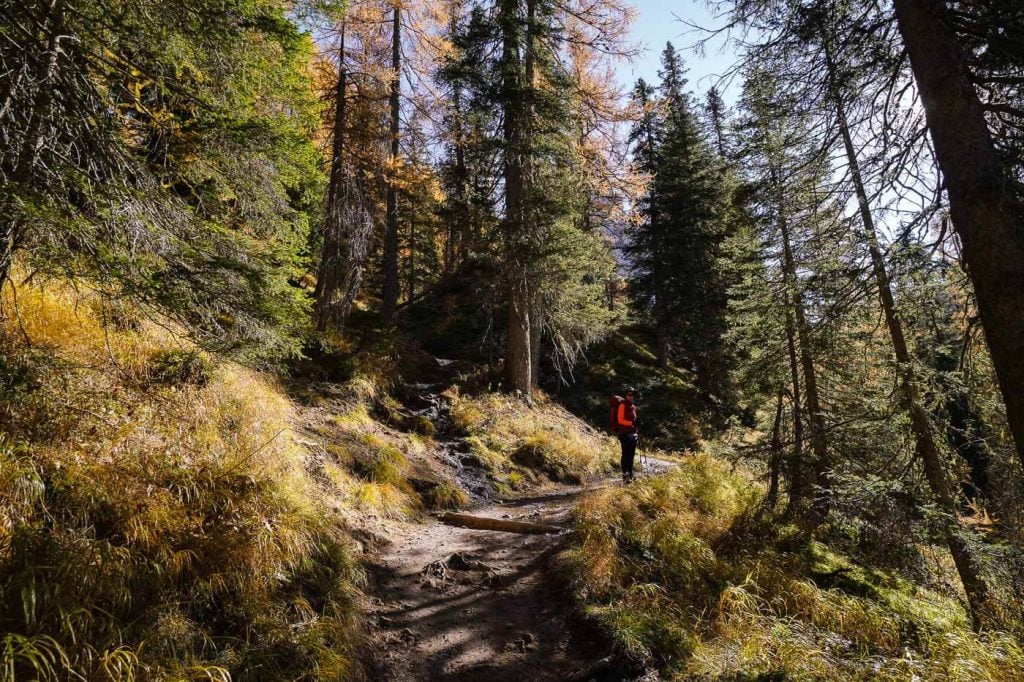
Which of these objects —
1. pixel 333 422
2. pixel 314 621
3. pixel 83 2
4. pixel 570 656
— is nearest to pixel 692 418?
pixel 333 422

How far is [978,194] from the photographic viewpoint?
3.94 meters

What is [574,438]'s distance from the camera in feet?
45.9

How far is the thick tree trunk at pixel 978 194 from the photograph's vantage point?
375 cm

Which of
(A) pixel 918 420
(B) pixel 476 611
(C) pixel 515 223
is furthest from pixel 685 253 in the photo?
(B) pixel 476 611

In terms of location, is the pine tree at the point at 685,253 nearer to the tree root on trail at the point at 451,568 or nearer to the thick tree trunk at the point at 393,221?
the thick tree trunk at the point at 393,221

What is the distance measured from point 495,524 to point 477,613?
7.96 feet

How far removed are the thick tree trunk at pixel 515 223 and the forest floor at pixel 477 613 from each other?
316 inches

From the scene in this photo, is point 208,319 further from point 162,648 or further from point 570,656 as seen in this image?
point 570,656

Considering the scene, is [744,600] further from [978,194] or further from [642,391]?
[642,391]

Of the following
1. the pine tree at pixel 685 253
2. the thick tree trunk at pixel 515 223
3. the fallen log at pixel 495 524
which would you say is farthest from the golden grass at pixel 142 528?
the pine tree at pixel 685 253

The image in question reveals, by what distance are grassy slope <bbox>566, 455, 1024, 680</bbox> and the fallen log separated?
718 millimetres

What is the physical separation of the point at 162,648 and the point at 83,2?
5583 mm

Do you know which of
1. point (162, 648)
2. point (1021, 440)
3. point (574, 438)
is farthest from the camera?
point (574, 438)

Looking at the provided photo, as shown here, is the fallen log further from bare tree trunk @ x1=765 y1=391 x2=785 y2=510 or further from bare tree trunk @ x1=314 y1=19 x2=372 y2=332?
bare tree trunk @ x1=314 y1=19 x2=372 y2=332
